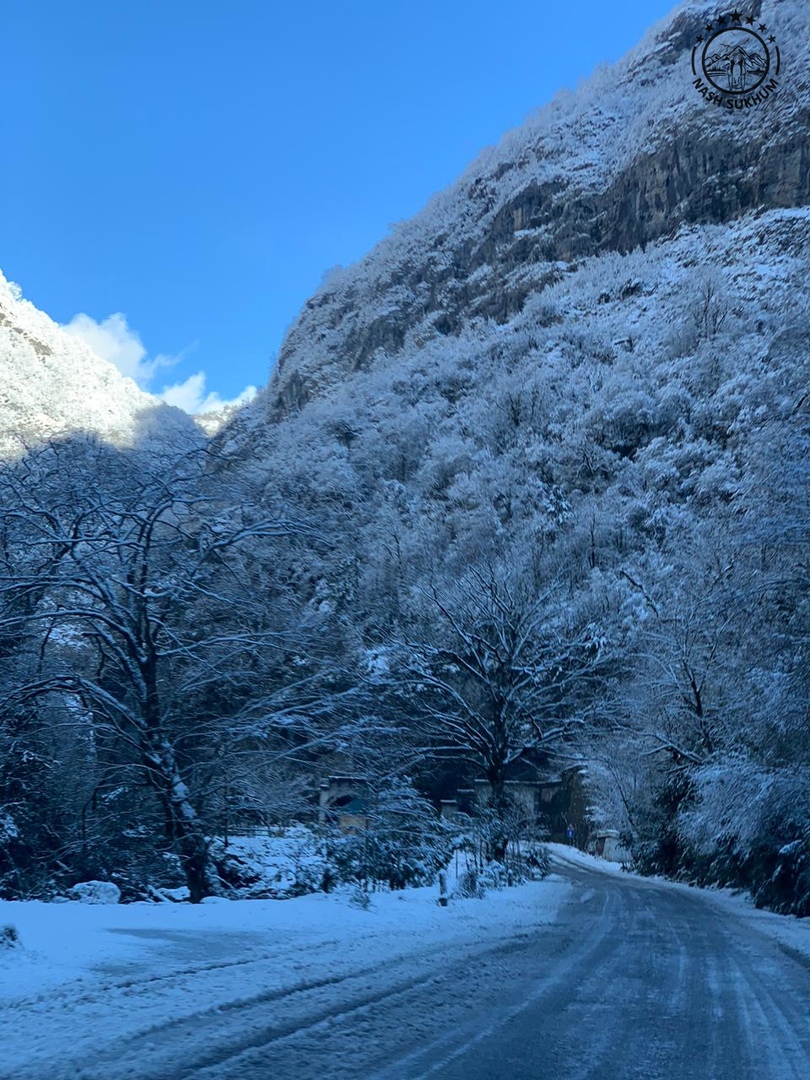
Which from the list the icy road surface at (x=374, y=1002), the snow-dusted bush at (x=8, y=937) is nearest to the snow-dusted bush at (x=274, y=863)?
the icy road surface at (x=374, y=1002)

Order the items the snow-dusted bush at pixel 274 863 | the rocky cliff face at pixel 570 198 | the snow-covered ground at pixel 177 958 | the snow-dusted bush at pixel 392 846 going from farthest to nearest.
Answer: the rocky cliff face at pixel 570 198
the snow-dusted bush at pixel 392 846
the snow-dusted bush at pixel 274 863
the snow-covered ground at pixel 177 958

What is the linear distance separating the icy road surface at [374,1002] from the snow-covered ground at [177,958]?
0.02 meters

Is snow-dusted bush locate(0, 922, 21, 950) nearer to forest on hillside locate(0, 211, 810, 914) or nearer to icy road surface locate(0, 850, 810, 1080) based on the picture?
icy road surface locate(0, 850, 810, 1080)

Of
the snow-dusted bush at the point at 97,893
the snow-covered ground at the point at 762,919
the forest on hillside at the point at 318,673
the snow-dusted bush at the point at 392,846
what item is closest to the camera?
the snow-dusted bush at the point at 97,893

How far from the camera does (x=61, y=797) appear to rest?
38.1 feet

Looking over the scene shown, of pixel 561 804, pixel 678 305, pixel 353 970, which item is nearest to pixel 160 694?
pixel 353 970

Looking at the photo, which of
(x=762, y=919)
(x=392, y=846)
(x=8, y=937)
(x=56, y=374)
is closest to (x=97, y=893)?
(x=8, y=937)

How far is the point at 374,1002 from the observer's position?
179 inches

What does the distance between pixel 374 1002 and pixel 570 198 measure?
95.4m

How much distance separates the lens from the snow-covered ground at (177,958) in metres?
3.66

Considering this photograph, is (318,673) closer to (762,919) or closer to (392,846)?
(392,846)

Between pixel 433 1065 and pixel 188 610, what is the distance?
27.2 feet

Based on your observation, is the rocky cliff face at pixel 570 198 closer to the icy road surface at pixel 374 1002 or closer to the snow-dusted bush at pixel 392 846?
the snow-dusted bush at pixel 392 846

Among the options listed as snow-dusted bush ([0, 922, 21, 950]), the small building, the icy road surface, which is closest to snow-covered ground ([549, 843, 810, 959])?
the icy road surface
